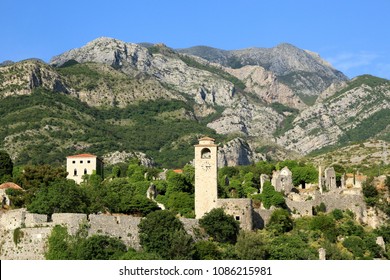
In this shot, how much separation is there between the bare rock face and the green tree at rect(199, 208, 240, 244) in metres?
110

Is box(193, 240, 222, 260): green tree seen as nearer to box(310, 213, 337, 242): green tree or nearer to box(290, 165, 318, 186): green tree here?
box(310, 213, 337, 242): green tree

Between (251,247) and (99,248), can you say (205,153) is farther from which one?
(99,248)

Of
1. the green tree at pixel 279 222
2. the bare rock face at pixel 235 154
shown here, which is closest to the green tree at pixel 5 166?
the green tree at pixel 279 222

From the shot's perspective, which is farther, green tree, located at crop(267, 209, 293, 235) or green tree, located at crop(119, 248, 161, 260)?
green tree, located at crop(267, 209, 293, 235)

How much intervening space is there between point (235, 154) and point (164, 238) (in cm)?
12792

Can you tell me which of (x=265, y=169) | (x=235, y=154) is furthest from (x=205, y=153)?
(x=235, y=154)

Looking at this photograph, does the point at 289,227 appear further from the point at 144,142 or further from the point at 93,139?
the point at 144,142

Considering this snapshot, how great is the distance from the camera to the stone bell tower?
72938 millimetres

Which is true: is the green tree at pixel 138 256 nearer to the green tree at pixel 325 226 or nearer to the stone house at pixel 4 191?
the stone house at pixel 4 191

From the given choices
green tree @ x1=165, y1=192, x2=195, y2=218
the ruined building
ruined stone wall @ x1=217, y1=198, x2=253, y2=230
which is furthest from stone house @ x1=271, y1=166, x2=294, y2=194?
ruined stone wall @ x1=217, y1=198, x2=253, y2=230

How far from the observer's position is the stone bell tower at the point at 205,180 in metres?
72.9

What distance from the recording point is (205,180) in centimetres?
7369

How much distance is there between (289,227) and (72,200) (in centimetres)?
1987

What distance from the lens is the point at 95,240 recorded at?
58688mm
